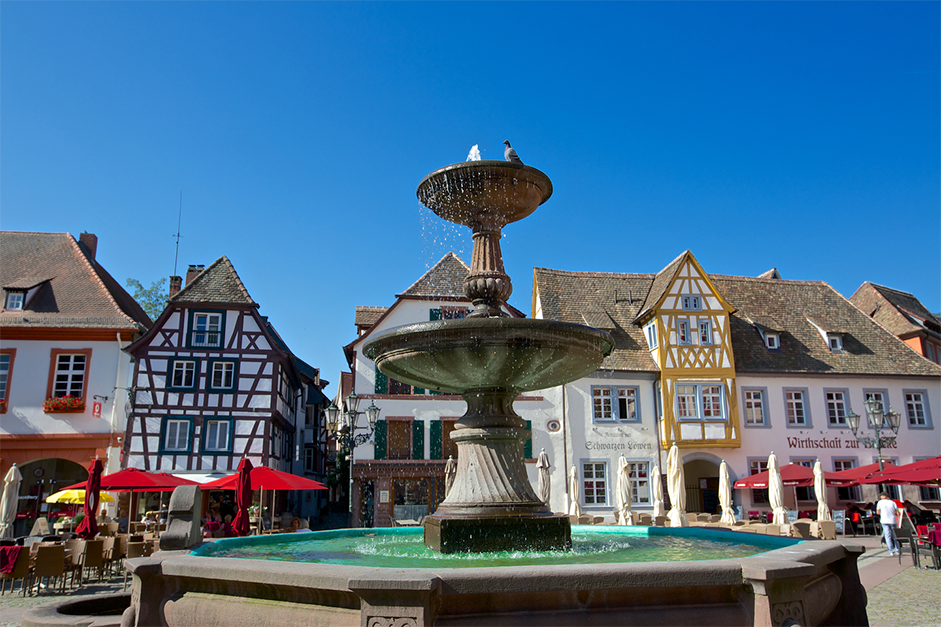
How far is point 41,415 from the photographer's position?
24297mm

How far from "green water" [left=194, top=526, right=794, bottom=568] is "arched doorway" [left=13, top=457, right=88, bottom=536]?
1987 centimetres

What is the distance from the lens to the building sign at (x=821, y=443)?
2692 centimetres

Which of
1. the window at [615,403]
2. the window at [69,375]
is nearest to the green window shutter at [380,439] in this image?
the window at [615,403]

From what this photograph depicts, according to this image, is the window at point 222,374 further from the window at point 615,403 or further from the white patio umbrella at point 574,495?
the window at point 615,403

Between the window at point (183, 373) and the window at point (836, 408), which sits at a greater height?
the window at point (183, 373)

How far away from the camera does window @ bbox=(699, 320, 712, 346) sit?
89.8 feet

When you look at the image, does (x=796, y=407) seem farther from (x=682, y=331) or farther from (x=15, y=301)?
(x=15, y=301)

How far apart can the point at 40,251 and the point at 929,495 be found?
3670 cm

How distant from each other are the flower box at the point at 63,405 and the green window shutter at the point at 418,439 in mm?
11439

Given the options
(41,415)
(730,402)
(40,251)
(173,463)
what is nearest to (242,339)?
(173,463)

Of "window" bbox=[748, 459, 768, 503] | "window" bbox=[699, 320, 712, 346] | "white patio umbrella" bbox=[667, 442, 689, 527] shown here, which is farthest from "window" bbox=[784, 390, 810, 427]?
"white patio umbrella" bbox=[667, 442, 689, 527]

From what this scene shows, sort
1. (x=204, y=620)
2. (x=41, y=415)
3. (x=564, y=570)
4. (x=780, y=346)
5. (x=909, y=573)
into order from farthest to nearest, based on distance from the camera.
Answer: (x=780, y=346)
(x=41, y=415)
(x=909, y=573)
(x=204, y=620)
(x=564, y=570)

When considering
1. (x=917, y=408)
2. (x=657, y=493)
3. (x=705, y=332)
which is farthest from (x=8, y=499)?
(x=917, y=408)

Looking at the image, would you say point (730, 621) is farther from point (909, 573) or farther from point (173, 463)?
point (173, 463)
